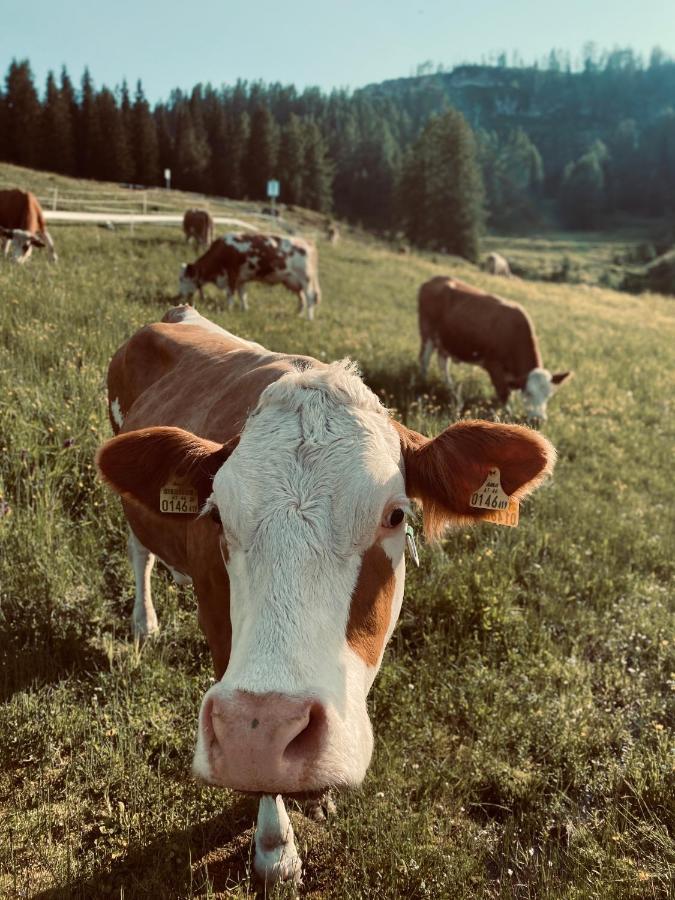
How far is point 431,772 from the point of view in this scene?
3133 mm

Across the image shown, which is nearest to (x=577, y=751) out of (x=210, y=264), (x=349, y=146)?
(x=210, y=264)

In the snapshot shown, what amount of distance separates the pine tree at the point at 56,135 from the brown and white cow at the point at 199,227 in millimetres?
52876

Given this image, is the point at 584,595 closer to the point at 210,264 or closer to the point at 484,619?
the point at 484,619

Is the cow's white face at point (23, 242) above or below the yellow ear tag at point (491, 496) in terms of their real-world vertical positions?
above

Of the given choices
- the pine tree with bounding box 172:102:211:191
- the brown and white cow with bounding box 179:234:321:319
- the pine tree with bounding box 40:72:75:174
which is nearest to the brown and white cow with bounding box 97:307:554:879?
the brown and white cow with bounding box 179:234:321:319

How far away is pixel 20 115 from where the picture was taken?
64.6 metres

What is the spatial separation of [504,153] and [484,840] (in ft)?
420

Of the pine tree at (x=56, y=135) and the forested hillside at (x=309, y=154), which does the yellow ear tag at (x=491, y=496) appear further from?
the pine tree at (x=56, y=135)

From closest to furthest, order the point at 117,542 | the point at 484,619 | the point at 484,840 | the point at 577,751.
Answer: the point at 484,840, the point at 577,751, the point at 484,619, the point at 117,542

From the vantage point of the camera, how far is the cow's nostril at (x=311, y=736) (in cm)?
159

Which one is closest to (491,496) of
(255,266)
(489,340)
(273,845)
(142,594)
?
(273,845)

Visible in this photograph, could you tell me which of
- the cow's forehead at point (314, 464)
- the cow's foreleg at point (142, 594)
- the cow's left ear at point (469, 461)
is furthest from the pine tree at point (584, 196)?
the cow's forehead at point (314, 464)

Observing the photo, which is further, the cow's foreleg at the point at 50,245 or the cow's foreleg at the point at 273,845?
the cow's foreleg at the point at 50,245

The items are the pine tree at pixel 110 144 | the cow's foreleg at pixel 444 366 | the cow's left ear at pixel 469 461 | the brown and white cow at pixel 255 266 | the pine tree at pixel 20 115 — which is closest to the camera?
the cow's left ear at pixel 469 461
